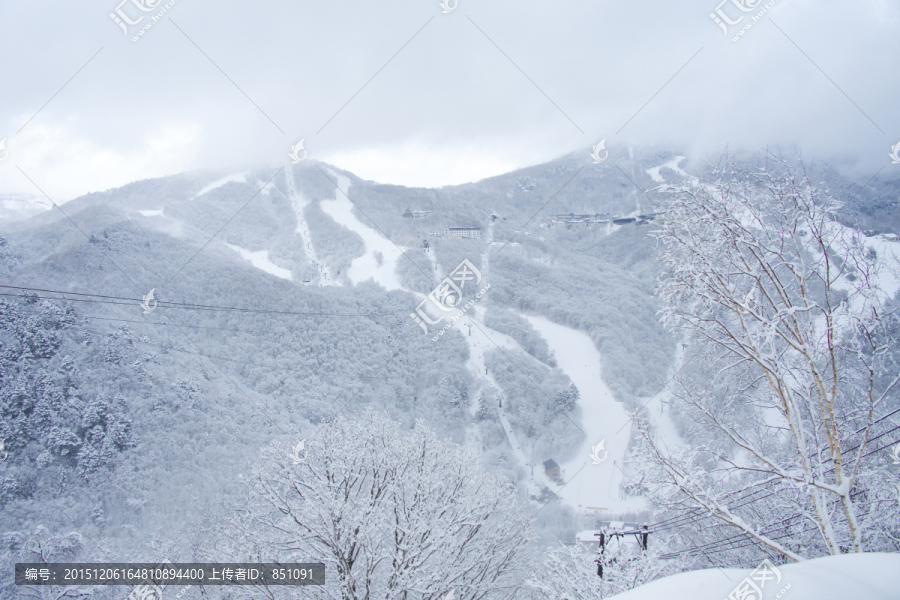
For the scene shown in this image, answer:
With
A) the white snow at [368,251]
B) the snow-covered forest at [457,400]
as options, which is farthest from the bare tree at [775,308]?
the white snow at [368,251]

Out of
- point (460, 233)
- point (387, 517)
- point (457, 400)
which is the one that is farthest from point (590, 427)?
point (460, 233)

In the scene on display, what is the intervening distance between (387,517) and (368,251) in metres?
59.7

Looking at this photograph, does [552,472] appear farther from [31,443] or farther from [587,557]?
[31,443]

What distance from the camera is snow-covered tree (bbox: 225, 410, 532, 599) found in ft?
27.3

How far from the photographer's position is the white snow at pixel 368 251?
55.4 metres

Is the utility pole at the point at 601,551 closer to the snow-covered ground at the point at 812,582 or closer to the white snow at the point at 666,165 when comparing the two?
the snow-covered ground at the point at 812,582

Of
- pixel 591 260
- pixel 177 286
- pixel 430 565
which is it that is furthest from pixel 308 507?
pixel 591 260

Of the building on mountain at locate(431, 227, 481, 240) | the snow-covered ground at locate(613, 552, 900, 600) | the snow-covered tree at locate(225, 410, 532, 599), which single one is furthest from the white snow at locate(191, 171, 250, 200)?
the snow-covered ground at locate(613, 552, 900, 600)

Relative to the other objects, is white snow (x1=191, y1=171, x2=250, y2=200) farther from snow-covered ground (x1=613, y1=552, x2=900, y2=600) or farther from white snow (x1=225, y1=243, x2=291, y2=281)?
snow-covered ground (x1=613, y1=552, x2=900, y2=600)

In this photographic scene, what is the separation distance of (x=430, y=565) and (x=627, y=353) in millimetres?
43987

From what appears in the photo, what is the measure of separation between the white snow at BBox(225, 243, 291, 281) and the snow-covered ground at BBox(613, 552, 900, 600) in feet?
197

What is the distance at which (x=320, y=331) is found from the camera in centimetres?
3772

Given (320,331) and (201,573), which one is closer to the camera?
(201,573)

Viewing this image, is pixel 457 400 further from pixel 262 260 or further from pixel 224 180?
pixel 224 180
